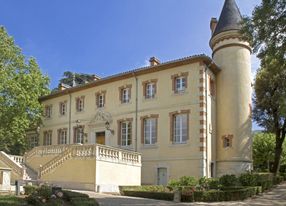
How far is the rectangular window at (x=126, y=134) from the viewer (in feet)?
92.9

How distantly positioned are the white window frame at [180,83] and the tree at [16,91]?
13.2m

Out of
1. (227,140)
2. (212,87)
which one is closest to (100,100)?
(212,87)

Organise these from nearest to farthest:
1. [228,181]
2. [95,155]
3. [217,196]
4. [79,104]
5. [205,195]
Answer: [205,195]
[217,196]
[228,181]
[95,155]
[79,104]

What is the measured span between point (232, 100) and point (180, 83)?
397cm

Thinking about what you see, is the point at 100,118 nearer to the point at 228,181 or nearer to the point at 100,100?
the point at 100,100

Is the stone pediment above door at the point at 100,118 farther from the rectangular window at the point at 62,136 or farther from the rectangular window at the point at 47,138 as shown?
the rectangular window at the point at 47,138

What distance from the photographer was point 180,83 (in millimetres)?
26391

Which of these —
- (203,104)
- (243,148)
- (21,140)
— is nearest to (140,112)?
(203,104)

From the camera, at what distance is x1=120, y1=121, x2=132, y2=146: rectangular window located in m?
28.3

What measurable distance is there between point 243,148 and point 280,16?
1319cm

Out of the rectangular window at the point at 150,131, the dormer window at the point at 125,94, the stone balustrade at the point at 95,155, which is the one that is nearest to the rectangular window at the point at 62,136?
the dormer window at the point at 125,94

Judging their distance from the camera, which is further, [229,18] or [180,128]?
[229,18]

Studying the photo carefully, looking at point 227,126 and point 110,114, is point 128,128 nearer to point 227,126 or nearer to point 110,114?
point 110,114

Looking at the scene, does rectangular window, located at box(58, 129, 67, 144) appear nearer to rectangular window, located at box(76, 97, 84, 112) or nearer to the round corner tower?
rectangular window, located at box(76, 97, 84, 112)
